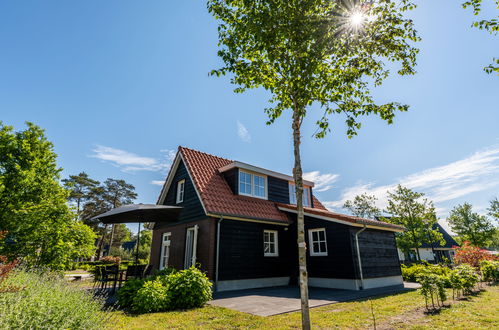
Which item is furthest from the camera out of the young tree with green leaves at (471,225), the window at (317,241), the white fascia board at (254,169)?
the young tree with green leaves at (471,225)

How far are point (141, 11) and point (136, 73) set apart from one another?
258 centimetres

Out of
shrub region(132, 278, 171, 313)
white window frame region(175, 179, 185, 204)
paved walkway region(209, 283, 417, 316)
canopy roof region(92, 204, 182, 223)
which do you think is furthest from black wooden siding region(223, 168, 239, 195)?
shrub region(132, 278, 171, 313)

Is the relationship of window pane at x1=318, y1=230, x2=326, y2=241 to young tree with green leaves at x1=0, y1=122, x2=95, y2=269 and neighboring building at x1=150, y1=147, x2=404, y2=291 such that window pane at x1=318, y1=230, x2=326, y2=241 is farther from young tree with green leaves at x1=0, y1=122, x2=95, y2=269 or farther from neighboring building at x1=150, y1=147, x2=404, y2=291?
young tree with green leaves at x1=0, y1=122, x2=95, y2=269

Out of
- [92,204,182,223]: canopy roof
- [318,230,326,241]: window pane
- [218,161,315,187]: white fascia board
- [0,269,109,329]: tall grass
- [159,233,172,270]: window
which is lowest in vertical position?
[0,269,109,329]: tall grass

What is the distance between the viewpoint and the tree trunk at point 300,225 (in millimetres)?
4535

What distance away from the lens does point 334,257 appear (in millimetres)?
11859

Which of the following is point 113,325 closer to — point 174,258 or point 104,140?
point 174,258

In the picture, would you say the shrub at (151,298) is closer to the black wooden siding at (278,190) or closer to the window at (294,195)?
the black wooden siding at (278,190)

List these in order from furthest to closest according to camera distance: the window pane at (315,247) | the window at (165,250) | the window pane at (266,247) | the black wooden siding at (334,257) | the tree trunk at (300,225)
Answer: the window at (165,250), the window pane at (266,247), the window pane at (315,247), the black wooden siding at (334,257), the tree trunk at (300,225)

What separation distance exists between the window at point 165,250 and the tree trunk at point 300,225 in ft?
34.8

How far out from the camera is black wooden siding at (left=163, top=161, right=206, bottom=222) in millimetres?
12208

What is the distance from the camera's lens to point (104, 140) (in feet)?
39.3

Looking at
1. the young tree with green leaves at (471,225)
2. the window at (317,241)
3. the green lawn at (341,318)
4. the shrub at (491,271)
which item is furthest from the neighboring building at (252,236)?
the young tree with green leaves at (471,225)

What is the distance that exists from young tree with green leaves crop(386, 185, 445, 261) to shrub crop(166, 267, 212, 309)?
2435 centimetres
